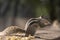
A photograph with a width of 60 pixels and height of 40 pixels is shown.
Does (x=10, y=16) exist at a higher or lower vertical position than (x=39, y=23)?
higher

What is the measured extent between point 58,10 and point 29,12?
71 centimetres

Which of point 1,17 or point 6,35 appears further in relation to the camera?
point 1,17

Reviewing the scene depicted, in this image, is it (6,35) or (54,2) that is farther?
(54,2)

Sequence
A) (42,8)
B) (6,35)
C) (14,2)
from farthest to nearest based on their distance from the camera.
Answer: (14,2) → (42,8) → (6,35)

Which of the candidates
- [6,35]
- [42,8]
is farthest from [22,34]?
[42,8]

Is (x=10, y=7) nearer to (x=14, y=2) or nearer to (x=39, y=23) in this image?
(x=14, y=2)


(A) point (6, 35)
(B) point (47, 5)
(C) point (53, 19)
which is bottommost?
(A) point (6, 35)

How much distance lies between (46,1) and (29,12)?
1.59 ft

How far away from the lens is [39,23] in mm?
2219

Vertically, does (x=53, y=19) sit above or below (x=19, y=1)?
below

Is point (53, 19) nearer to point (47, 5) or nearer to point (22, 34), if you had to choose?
point (47, 5)

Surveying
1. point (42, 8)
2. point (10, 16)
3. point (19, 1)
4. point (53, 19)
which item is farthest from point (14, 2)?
point (53, 19)

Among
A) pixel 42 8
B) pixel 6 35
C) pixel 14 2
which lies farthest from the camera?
pixel 14 2

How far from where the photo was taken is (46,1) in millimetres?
4578
